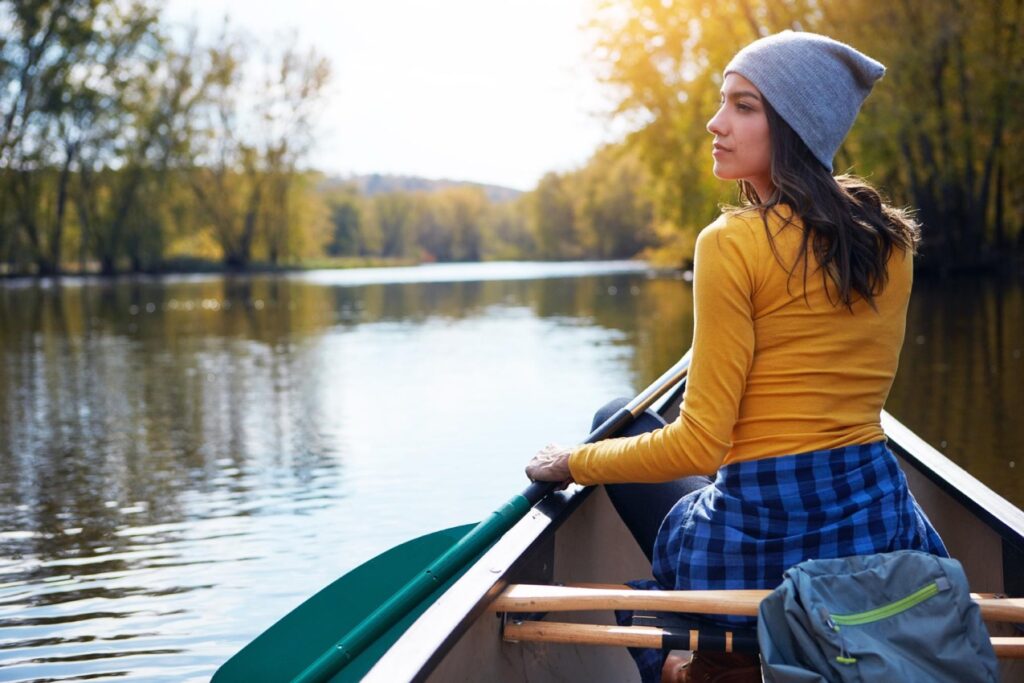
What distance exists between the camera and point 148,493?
19.2ft

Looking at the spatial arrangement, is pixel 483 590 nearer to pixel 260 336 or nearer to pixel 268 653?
pixel 268 653

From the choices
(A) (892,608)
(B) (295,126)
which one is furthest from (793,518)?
(B) (295,126)

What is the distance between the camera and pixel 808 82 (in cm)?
199

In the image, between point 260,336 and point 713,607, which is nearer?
point 713,607

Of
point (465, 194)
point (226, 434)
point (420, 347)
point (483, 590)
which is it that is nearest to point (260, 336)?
point (420, 347)

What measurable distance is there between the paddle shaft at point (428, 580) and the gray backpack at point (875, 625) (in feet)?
2.24

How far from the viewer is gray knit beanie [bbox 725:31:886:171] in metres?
1.99

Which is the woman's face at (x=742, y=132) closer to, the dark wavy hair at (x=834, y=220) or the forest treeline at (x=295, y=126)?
the dark wavy hair at (x=834, y=220)

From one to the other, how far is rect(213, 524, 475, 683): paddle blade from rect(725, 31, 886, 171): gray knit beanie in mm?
1596

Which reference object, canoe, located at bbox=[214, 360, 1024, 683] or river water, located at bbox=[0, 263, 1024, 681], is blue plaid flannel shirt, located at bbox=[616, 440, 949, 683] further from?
river water, located at bbox=[0, 263, 1024, 681]

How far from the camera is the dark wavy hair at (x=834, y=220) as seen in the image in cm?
192

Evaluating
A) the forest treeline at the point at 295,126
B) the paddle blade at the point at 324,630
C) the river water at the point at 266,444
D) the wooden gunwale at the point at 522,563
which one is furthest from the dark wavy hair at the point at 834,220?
the forest treeline at the point at 295,126

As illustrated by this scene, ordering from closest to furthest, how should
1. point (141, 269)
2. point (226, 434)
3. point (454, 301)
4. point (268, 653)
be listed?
1. point (268, 653)
2. point (226, 434)
3. point (454, 301)
4. point (141, 269)

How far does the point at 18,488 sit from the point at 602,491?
4142mm
